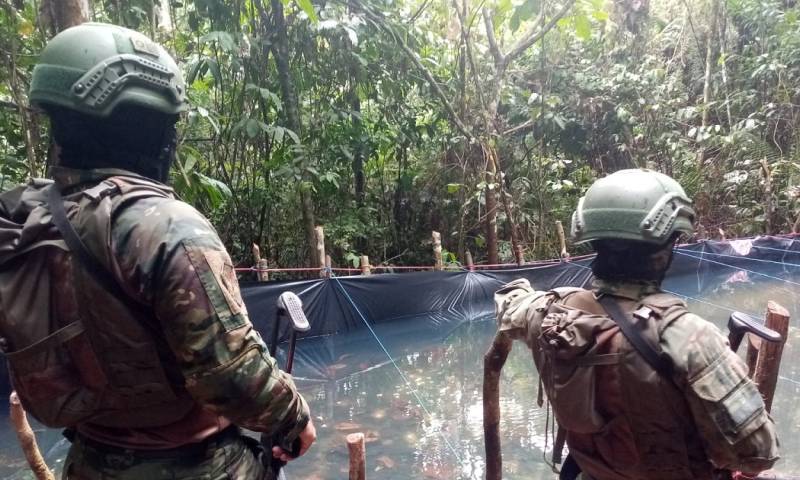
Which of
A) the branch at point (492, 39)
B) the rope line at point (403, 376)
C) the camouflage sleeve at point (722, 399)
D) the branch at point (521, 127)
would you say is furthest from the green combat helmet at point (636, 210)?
the branch at point (521, 127)

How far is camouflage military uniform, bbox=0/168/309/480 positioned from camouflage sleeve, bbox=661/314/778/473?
0.86 metres

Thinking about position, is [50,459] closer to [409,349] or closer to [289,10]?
[409,349]

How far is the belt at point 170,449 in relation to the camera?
1.18 m

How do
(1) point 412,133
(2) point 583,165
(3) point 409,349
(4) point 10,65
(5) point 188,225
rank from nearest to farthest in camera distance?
(5) point 188,225, (4) point 10,65, (3) point 409,349, (1) point 412,133, (2) point 583,165

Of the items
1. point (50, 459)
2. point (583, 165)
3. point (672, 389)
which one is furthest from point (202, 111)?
point (583, 165)

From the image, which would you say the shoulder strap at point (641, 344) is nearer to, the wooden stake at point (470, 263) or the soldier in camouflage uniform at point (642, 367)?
the soldier in camouflage uniform at point (642, 367)

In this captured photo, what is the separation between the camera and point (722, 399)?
1.20 metres

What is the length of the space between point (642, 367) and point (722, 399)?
169mm

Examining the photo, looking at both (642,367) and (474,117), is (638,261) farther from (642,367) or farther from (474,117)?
(474,117)

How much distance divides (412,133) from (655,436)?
7.25m

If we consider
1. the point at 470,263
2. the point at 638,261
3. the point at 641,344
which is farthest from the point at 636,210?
the point at 470,263

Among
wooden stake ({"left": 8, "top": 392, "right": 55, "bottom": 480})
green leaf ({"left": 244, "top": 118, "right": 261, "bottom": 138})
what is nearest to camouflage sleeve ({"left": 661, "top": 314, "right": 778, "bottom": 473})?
wooden stake ({"left": 8, "top": 392, "right": 55, "bottom": 480})

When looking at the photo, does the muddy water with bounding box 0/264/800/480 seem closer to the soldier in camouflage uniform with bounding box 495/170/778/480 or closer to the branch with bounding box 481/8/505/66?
the soldier in camouflage uniform with bounding box 495/170/778/480

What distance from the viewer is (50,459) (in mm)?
3680
